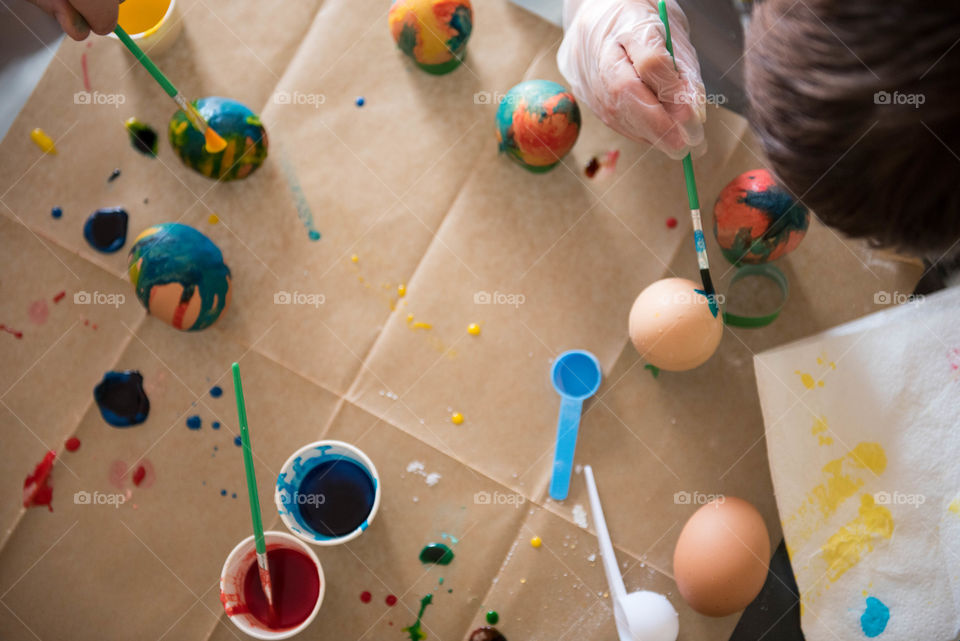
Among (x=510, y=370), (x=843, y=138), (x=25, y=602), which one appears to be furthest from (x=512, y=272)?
(x=25, y=602)

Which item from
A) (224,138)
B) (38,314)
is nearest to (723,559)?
(224,138)

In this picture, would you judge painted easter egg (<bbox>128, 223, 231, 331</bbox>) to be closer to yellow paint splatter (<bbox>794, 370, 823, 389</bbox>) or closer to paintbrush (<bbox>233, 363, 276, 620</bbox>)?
paintbrush (<bbox>233, 363, 276, 620</bbox>)

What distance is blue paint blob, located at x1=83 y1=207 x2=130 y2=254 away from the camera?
154cm

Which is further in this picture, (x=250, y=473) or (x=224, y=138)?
(x=224, y=138)

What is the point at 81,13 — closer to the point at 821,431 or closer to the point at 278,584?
the point at 278,584

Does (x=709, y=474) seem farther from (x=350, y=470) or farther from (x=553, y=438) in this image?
(x=350, y=470)

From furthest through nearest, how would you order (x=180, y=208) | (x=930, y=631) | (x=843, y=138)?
(x=180, y=208), (x=930, y=631), (x=843, y=138)

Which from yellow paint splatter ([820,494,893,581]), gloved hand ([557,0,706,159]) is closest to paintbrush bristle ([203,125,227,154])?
gloved hand ([557,0,706,159])

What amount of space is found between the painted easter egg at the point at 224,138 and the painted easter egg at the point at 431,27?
15.6 inches

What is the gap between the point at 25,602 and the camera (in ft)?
4.66

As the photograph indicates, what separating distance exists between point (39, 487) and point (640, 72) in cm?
159

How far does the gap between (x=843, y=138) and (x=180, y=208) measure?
139cm

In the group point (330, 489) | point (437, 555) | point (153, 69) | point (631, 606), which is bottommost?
point (631, 606)

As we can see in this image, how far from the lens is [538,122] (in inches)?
55.1
